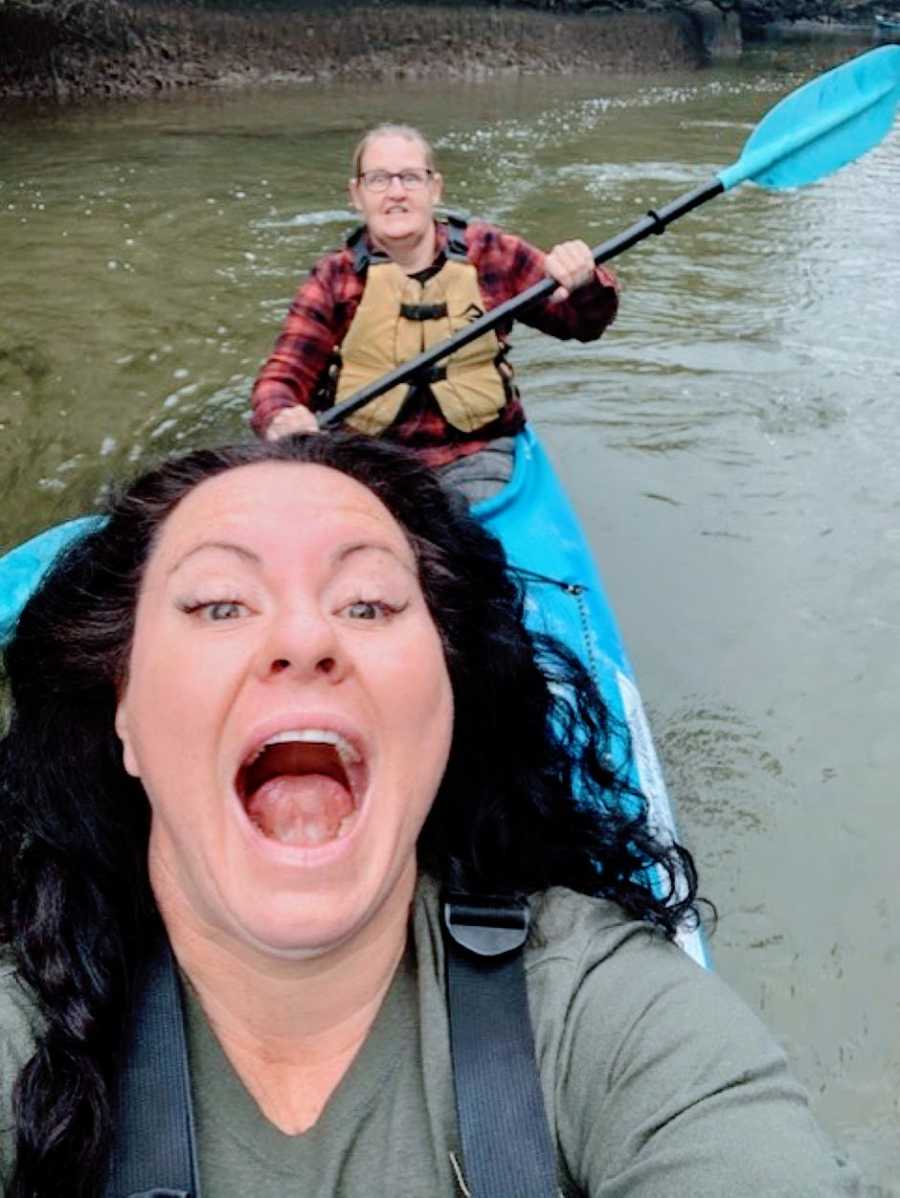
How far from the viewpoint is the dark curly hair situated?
52.1 inches

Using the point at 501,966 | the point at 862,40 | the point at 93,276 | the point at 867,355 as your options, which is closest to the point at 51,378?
the point at 93,276

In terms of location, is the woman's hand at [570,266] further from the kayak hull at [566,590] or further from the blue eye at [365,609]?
the blue eye at [365,609]

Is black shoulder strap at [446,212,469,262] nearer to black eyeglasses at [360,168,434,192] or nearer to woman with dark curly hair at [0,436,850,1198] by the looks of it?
black eyeglasses at [360,168,434,192]

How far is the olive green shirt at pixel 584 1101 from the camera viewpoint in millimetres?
1033

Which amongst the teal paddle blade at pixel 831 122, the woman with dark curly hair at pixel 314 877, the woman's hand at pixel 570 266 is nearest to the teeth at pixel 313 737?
the woman with dark curly hair at pixel 314 877

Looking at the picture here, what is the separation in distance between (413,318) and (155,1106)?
108 inches

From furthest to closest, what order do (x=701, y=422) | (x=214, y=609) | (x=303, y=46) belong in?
(x=303, y=46), (x=701, y=422), (x=214, y=609)

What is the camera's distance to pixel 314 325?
363 centimetres

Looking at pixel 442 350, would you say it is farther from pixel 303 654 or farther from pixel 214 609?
pixel 303 654

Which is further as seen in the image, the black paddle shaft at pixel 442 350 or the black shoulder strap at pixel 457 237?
the black shoulder strap at pixel 457 237

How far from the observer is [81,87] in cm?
1341

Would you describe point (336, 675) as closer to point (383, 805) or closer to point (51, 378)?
point (383, 805)

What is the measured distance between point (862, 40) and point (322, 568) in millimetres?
33099

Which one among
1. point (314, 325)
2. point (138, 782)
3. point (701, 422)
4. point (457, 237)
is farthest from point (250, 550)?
point (701, 422)
